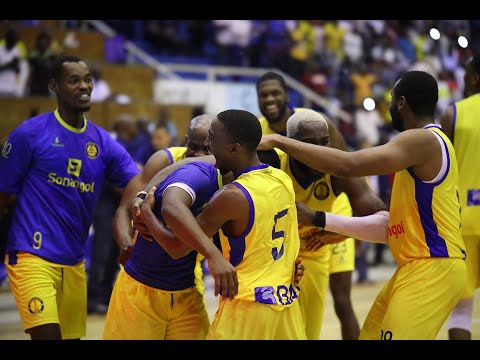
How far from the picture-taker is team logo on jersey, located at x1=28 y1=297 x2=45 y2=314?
4855 millimetres

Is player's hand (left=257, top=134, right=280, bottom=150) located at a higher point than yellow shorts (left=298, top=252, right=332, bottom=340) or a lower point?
higher

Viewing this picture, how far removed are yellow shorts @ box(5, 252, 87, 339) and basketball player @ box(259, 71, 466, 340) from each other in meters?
1.73

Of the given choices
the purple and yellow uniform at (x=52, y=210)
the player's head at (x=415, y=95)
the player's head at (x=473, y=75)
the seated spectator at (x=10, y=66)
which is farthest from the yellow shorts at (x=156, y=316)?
the seated spectator at (x=10, y=66)

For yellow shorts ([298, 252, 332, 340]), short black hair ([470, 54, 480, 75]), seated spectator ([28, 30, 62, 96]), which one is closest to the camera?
yellow shorts ([298, 252, 332, 340])

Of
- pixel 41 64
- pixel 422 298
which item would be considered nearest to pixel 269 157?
pixel 422 298

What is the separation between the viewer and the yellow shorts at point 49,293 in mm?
4871

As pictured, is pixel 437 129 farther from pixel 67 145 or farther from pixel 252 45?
pixel 252 45

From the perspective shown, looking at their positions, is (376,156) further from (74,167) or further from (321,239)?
(74,167)

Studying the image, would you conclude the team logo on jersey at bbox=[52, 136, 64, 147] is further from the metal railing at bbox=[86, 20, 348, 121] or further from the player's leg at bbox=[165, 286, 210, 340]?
the metal railing at bbox=[86, 20, 348, 121]

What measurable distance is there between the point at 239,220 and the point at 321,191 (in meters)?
1.72

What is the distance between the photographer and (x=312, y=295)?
18.2 ft

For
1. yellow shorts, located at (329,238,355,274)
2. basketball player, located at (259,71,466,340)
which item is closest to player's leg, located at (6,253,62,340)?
basketball player, located at (259,71,466,340)

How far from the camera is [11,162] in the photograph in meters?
5.13

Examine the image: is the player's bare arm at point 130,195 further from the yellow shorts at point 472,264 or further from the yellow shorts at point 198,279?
the yellow shorts at point 472,264
